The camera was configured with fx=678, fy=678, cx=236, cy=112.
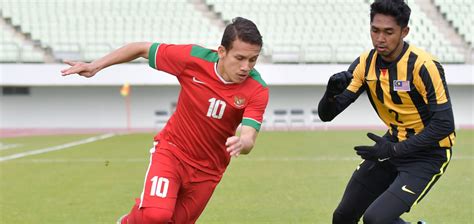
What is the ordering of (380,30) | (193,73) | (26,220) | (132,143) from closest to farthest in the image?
(380,30), (193,73), (26,220), (132,143)

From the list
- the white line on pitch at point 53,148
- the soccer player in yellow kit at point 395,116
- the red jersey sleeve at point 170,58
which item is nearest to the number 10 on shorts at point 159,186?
the red jersey sleeve at point 170,58

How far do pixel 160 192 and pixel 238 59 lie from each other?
1.16 meters

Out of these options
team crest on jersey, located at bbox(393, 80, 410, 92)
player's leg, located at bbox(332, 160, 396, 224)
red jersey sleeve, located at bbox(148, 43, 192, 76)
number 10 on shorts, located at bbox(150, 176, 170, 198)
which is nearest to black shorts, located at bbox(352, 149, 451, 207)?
player's leg, located at bbox(332, 160, 396, 224)

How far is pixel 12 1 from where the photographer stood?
28.8 metres

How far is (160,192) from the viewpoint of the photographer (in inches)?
201

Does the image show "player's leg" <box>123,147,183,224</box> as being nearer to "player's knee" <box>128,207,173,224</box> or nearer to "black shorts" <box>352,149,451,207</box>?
"player's knee" <box>128,207,173,224</box>

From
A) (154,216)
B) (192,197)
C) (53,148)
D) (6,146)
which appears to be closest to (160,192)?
(154,216)

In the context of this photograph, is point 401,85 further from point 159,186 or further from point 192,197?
point 159,186

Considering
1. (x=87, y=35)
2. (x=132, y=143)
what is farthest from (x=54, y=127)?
(x=132, y=143)

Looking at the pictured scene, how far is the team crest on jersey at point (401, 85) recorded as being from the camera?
5066 millimetres

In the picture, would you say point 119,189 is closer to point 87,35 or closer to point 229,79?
point 229,79

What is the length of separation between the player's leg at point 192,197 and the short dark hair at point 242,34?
1.09m

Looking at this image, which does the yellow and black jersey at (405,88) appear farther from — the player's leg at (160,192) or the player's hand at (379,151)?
the player's leg at (160,192)

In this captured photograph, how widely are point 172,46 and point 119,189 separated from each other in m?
5.36
